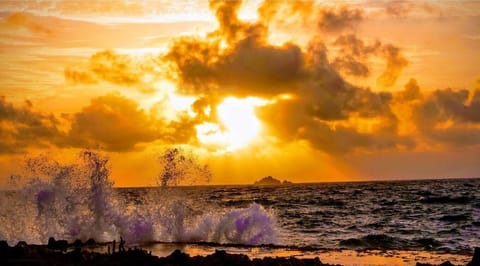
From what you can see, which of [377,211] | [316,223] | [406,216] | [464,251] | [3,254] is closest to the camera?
[3,254]

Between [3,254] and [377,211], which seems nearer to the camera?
[3,254]

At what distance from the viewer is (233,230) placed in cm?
3312

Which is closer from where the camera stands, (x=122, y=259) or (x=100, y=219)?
(x=122, y=259)

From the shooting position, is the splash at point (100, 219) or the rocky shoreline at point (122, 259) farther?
the splash at point (100, 219)

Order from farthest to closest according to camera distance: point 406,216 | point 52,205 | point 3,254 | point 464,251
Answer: point 406,216
point 52,205
point 464,251
point 3,254

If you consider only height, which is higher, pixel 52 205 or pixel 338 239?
pixel 52 205

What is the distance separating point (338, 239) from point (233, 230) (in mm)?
6456

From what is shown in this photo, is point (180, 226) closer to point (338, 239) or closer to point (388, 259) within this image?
point (338, 239)

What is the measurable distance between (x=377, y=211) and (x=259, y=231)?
27069mm

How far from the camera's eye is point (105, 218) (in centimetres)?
3312

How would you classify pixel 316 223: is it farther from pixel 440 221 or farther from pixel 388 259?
pixel 388 259

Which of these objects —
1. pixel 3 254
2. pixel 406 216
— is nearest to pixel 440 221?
pixel 406 216

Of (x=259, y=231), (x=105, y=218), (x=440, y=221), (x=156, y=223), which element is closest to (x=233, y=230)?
(x=259, y=231)

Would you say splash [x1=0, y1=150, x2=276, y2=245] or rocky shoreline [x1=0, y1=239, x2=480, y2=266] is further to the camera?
splash [x1=0, y1=150, x2=276, y2=245]
